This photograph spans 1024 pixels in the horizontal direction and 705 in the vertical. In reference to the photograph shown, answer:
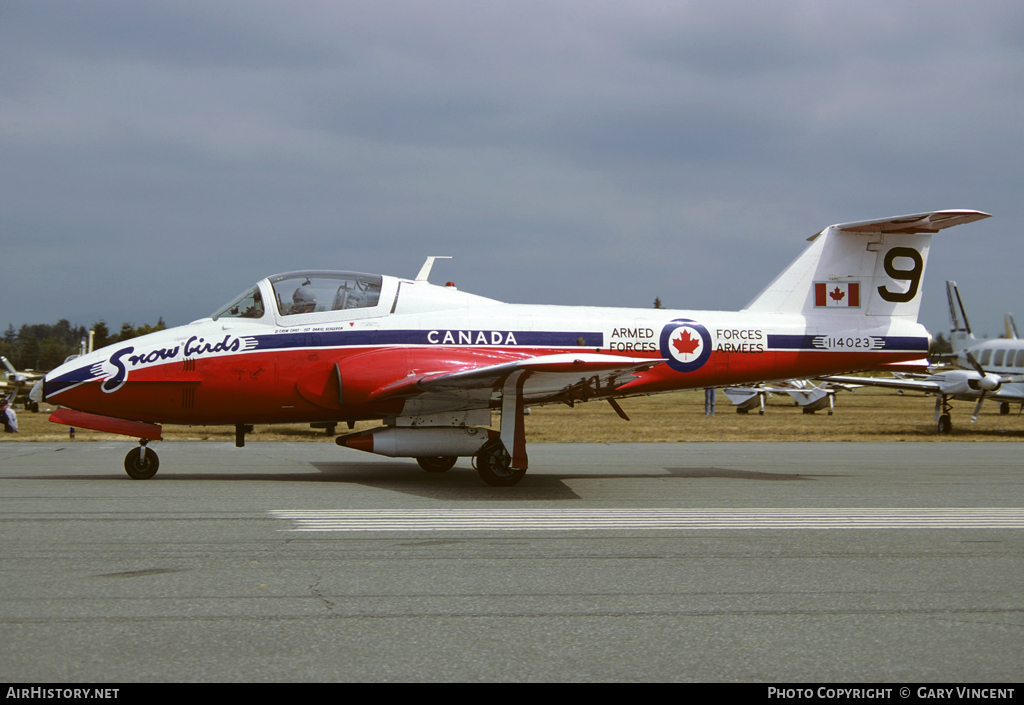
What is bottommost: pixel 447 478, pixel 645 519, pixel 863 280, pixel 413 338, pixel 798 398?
pixel 798 398

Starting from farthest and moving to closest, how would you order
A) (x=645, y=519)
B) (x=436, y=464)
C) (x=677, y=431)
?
(x=677, y=431), (x=436, y=464), (x=645, y=519)

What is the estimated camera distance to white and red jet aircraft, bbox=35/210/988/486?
11328 millimetres

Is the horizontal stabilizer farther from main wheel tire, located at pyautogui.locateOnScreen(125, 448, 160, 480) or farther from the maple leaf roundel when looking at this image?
main wheel tire, located at pyautogui.locateOnScreen(125, 448, 160, 480)

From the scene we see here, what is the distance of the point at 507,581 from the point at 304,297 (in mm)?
7158

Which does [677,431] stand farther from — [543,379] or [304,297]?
[304,297]

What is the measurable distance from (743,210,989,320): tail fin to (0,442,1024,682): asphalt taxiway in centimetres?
287

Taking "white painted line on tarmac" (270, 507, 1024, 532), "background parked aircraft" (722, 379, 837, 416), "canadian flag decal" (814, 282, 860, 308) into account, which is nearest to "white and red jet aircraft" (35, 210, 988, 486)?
"canadian flag decal" (814, 282, 860, 308)

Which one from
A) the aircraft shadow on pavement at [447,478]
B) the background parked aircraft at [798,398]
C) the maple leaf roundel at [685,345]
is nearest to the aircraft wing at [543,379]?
the maple leaf roundel at [685,345]

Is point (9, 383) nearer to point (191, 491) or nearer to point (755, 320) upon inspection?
point (191, 491)

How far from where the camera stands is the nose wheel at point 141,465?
1163 cm

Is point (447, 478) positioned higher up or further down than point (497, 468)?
further down

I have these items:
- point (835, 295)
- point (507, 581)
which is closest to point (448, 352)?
point (835, 295)

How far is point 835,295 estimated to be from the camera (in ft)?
42.6

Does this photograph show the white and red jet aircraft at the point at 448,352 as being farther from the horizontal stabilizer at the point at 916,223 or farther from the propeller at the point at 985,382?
the propeller at the point at 985,382
